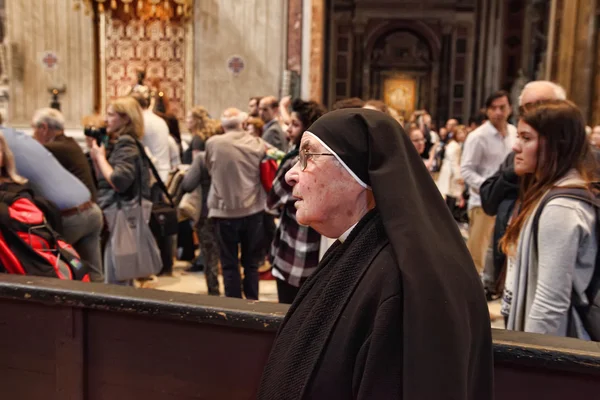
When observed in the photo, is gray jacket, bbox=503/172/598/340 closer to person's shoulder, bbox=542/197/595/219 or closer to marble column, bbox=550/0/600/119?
person's shoulder, bbox=542/197/595/219

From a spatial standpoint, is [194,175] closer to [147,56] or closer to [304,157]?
[304,157]

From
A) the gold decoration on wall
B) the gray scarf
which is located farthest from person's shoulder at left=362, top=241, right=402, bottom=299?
the gold decoration on wall

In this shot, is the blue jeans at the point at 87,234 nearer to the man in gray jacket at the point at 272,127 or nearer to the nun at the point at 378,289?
the man in gray jacket at the point at 272,127

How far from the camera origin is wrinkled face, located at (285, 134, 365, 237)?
5.13ft

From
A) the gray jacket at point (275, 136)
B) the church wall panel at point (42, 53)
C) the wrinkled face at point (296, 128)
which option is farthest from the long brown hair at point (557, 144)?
the church wall panel at point (42, 53)

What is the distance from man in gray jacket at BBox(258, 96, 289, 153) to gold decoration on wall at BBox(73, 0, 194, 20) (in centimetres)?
520

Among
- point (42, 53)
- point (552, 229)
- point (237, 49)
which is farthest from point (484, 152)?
point (42, 53)

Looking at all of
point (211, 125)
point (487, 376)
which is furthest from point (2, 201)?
point (211, 125)

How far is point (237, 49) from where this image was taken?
38.7 ft

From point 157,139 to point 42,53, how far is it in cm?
653

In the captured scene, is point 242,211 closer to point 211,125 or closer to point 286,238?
point 286,238

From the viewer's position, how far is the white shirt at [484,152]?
589 centimetres

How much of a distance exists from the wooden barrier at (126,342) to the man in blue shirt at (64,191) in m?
1.81

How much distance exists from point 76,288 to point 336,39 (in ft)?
66.7
